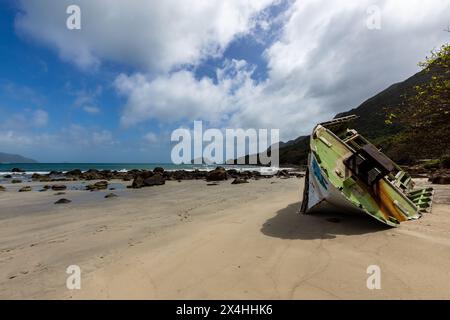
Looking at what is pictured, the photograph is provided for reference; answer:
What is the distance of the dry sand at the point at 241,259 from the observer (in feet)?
11.2

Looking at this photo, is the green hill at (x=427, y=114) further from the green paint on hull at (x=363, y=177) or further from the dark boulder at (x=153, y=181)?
the dark boulder at (x=153, y=181)

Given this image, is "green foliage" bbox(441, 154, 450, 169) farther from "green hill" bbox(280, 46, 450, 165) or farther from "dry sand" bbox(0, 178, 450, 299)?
"dry sand" bbox(0, 178, 450, 299)

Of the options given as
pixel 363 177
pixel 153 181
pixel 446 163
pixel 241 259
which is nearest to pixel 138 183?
pixel 153 181

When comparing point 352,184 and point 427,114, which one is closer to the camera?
point 352,184

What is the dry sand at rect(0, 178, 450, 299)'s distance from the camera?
342cm

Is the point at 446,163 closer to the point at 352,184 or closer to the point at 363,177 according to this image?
the point at 363,177

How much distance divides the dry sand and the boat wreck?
38 cm

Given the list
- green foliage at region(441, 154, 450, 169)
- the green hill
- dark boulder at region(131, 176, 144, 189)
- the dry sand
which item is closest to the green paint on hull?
the dry sand

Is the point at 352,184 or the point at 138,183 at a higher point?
the point at 352,184

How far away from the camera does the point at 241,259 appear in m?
4.47

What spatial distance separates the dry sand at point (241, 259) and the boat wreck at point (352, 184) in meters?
0.38

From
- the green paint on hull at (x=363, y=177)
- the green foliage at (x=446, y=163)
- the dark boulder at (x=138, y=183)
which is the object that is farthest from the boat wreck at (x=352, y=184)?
the green foliage at (x=446, y=163)

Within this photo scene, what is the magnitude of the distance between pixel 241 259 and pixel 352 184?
3.78 metres
